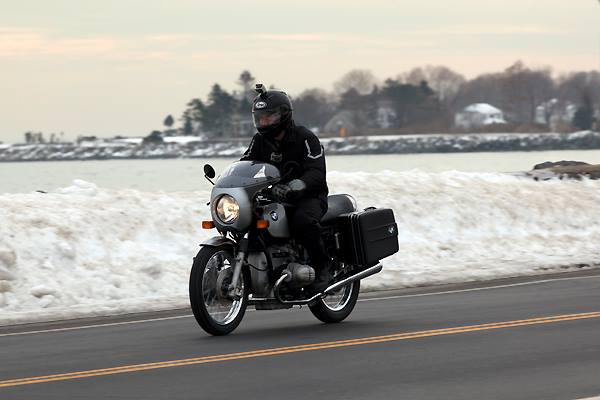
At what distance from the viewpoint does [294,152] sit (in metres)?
12.5

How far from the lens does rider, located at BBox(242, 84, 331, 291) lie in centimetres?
1230

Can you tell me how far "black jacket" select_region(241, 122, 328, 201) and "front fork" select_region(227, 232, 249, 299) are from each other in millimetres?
892

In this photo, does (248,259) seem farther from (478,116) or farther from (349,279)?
(478,116)

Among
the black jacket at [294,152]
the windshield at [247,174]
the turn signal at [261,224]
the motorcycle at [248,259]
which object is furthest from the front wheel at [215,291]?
the black jacket at [294,152]

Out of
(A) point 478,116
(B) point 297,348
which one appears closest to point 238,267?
(B) point 297,348

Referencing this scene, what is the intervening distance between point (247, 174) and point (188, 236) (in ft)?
29.4

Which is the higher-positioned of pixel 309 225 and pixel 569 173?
pixel 309 225

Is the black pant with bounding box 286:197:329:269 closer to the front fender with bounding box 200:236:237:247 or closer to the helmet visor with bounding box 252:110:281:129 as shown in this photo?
the front fender with bounding box 200:236:237:247

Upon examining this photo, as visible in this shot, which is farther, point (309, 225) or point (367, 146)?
point (367, 146)

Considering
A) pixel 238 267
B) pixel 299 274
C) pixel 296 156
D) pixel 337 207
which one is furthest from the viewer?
pixel 337 207

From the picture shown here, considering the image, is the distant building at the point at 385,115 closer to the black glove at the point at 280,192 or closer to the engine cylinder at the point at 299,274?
the engine cylinder at the point at 299,274

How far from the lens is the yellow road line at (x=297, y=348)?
9680 millimetres

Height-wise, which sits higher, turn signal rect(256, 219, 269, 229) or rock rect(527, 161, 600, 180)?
turn signal rect(256, 219, 269, 229)

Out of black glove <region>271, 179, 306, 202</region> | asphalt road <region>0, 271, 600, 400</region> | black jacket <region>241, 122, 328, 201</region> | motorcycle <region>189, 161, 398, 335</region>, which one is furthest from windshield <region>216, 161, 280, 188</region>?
asphalt road <region>0, 271, 600, 400</region>
